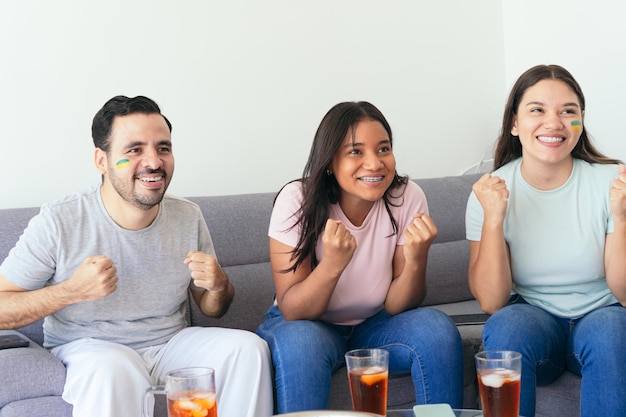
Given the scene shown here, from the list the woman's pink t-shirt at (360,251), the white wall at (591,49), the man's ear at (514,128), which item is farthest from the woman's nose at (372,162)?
the white wall at (591,49)

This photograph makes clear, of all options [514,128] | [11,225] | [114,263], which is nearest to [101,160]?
[114,263]

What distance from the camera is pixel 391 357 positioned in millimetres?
2057

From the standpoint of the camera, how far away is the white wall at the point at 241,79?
8.75 feet

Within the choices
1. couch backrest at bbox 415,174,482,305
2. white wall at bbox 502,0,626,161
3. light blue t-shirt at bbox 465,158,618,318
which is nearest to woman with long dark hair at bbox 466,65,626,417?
light blue t-shirt at bbox 465,158,618,318

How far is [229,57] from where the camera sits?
3051mm

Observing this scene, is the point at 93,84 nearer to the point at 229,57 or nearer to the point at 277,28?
the point at 229,57

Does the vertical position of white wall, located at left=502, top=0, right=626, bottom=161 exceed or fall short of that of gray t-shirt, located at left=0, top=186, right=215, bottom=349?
it exceeds it

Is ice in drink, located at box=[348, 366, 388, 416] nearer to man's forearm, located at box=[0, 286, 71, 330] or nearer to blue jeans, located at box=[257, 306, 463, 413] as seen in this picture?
blue jeans, located at box=[257, 306, 463, 413]

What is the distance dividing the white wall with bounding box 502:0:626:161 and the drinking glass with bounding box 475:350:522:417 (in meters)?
2.30

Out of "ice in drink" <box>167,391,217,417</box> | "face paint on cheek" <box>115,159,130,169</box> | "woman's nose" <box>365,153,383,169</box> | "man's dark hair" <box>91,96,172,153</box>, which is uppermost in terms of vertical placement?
"man's dark hair" <box>91,96,172,153</box>

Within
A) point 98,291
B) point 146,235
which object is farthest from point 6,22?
point 98,291

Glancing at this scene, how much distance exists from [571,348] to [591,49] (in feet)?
6.06

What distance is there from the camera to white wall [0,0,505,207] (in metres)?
2.67

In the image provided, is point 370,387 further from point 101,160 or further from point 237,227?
point 237,227
